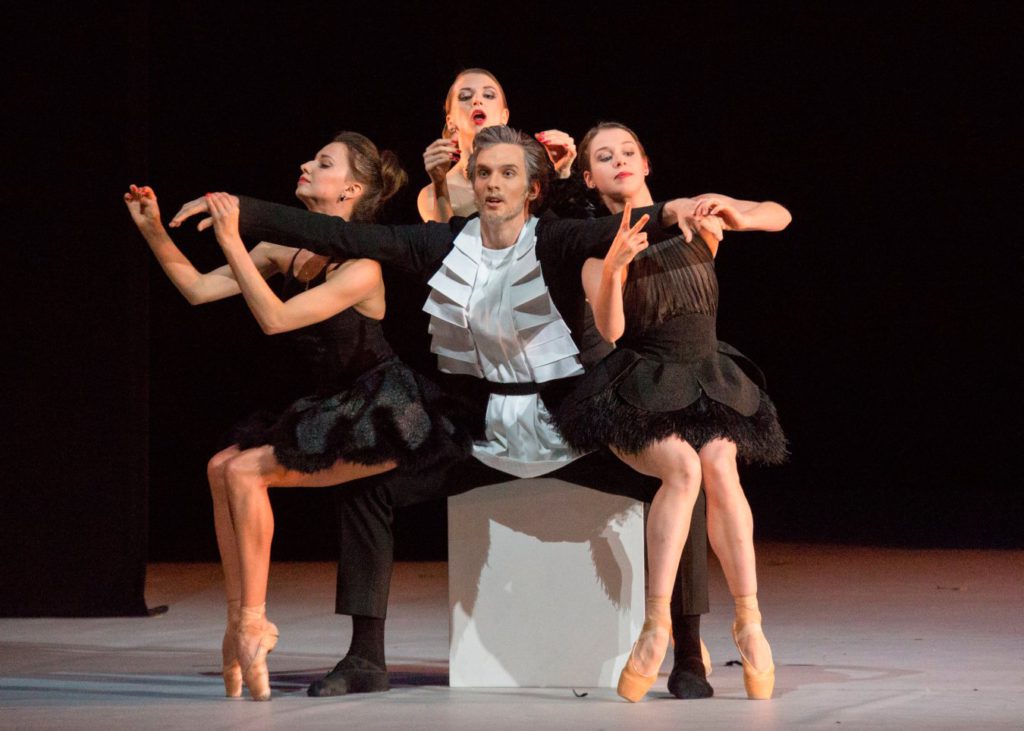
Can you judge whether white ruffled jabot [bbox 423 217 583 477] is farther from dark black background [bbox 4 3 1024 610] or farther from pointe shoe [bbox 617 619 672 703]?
dark black background [bbox 4 3 1024 610]

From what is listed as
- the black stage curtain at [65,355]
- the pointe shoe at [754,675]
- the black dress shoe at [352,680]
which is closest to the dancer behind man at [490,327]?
the black dress shoe at [352,680]

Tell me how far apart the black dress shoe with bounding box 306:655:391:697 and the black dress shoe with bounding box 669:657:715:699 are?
0.69 metres

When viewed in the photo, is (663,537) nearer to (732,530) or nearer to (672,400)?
(732,530)

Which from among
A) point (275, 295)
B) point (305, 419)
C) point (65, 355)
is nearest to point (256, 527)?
point (305, 419)

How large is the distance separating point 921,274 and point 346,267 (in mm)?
5037

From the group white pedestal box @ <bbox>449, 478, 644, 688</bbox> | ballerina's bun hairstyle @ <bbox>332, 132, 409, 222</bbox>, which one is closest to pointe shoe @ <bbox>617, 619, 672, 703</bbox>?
white pedestal box @ <bbox>449, 478, 644, 688</bbox>

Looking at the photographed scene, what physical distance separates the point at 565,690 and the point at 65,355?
2.40 m

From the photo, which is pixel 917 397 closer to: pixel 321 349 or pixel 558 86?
pixel 558 86

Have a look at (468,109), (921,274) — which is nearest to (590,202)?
(468,109)

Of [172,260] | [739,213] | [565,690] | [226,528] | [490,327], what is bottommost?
[565,690]

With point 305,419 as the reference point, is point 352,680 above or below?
below

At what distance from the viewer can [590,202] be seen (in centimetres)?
405

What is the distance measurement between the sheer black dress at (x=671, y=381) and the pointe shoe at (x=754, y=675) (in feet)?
1.31

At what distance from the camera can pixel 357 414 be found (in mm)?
3721
